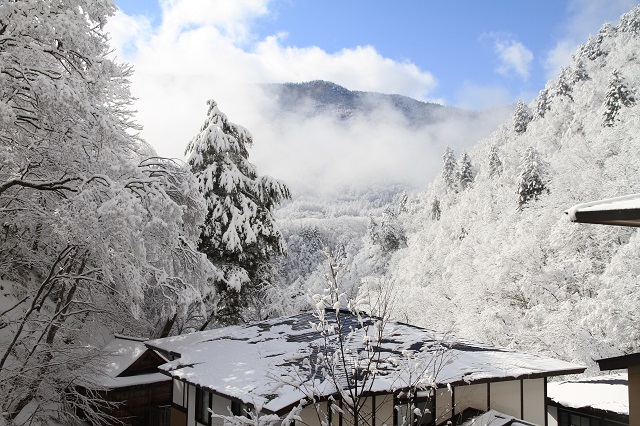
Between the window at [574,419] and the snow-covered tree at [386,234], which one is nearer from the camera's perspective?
the window at [574,419]

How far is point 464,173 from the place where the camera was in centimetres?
6519

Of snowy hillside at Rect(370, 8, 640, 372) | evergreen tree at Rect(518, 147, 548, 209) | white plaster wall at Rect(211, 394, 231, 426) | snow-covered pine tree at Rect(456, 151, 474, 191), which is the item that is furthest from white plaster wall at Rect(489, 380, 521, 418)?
snow-covered pine tree at Rect(456, 151, 474, 191)

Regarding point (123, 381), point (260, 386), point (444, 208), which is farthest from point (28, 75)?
point (444, 208)

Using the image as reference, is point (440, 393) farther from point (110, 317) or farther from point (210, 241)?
point (210, 241)

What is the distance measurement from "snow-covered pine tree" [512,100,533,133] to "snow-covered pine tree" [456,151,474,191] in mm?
8046

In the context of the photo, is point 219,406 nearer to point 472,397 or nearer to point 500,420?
point 472,397

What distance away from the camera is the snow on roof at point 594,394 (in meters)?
12.7

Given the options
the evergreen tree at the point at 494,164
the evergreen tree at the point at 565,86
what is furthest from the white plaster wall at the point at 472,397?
the evergreen tree at the point at 565,86

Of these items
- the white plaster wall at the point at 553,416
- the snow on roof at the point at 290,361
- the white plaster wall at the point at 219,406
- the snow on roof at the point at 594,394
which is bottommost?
the white plaster wall at the point at 553,416

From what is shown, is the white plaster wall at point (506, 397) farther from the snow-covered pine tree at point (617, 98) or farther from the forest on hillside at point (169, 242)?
the snow-covered pine tree at point (617, 98)

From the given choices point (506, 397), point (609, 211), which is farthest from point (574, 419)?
point (609, 211)

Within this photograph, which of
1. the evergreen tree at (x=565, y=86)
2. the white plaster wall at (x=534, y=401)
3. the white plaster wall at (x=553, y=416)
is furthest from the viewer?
the evergreen tree at (x=565, y=86)

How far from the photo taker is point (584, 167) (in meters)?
25.3

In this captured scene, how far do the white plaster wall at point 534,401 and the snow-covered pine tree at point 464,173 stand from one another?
54351mm
